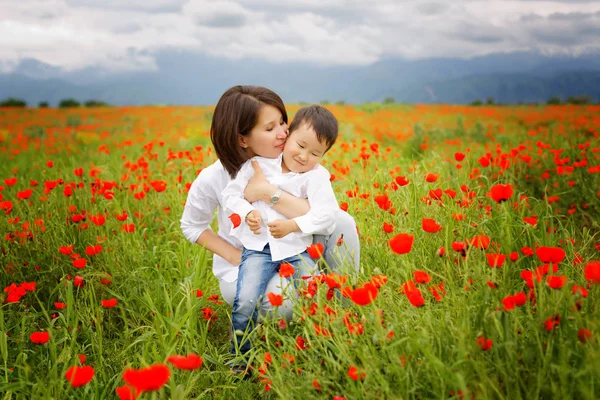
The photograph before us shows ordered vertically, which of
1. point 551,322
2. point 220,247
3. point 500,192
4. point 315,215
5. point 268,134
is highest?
point 268,134

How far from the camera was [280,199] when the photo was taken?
7.27 ft

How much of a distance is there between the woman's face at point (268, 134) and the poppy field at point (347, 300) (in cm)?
48

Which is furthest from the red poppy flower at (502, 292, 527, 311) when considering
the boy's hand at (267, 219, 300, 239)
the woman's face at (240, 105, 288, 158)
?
the woman's face at (240, 105, 288, 158)

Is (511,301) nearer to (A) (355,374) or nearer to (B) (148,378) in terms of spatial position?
(A) (355,374)

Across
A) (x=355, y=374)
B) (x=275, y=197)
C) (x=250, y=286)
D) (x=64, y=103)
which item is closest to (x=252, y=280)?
(x=250, y=286)

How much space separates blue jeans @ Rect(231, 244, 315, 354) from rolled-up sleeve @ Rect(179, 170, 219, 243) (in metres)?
0.39

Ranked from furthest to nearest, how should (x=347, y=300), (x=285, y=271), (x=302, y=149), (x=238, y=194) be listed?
(x=238, y=194) < (x=302, y=149) < (x=347, y=300) < (x=285, y=271)

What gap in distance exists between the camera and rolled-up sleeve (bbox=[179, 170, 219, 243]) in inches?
96.3

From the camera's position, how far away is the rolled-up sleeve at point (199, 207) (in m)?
2.45

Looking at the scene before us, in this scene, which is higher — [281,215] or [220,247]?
[281,215]

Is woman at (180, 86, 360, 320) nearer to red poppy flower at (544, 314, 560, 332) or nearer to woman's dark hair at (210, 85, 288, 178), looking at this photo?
woman's dark hair at (210, 85, 288, 178)

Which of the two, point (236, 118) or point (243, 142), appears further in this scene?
point (243, 142)

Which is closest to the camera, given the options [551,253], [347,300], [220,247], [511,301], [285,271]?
[511,301]

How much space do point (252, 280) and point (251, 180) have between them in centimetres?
49
